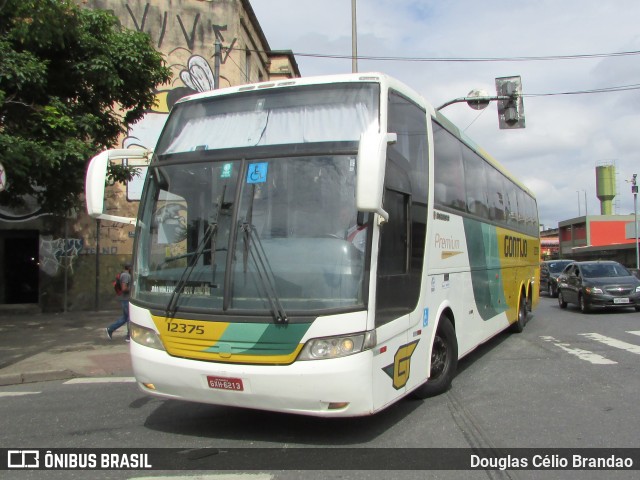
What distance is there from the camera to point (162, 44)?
18.1 m

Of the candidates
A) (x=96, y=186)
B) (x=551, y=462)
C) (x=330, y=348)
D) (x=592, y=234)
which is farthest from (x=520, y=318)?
(x=592, y=234)

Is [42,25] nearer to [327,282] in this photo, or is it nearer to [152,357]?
[152,357]

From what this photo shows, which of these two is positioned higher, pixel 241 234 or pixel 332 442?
pixel 241 234

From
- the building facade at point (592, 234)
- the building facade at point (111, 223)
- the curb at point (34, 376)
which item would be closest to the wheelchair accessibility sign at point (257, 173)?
the curb at point (34, 376)

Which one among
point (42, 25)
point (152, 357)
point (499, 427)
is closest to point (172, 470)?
point (152, 357)

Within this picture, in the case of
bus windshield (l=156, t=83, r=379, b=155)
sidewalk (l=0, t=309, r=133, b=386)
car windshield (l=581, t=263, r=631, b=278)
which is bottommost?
sidewalk (l=0, t=309, r=133, b=386)

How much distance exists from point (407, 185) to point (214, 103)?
80.5 inches

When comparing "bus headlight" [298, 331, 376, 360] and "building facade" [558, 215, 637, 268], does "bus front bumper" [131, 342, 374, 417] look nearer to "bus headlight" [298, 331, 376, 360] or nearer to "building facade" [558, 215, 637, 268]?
"bus headlight" [298, 331, 376, 360]

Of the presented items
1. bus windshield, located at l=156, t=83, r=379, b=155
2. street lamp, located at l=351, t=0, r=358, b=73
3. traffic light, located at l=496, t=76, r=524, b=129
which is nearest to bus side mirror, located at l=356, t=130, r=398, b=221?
bus windshield, located at l=156, t=83, r=379, b=155

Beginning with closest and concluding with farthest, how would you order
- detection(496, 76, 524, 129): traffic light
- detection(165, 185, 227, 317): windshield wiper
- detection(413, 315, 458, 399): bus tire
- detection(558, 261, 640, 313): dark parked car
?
1. detection(165, 185, 227, 317): windshield wiper
2. detection(413, 315, 458, 399): bus tire
3. detection(496, 76, 524, 129): traffic light
4. detection(558, 261, 640, 313): dark parked car

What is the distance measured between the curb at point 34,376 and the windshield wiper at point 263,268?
5237mm

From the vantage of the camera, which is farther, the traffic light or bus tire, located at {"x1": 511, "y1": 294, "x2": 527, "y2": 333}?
the traffic light

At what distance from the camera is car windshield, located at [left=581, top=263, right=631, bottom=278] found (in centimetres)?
1653

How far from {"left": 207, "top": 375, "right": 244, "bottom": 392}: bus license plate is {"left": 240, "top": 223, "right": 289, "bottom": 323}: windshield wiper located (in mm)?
617
